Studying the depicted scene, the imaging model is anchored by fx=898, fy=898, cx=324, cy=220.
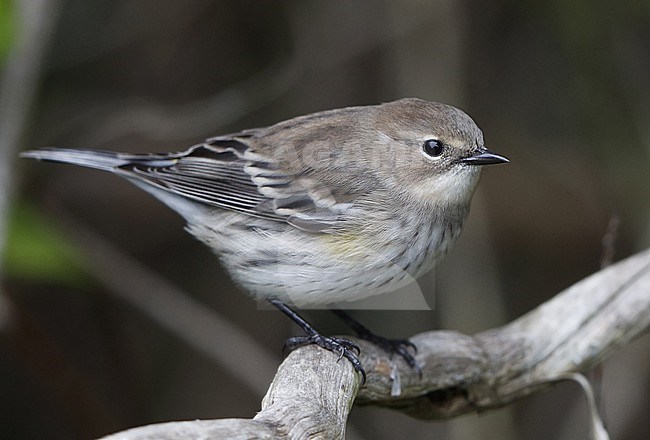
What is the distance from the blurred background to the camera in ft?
17.7

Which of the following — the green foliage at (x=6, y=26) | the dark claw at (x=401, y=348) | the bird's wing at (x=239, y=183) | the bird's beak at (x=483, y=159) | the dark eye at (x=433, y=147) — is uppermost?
the green foliage at (x=6, y=26)

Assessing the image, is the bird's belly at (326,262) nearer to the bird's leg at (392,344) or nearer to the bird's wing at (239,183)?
the bird's wing at (239,183)

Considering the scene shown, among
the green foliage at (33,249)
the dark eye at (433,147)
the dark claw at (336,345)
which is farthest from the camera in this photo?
the green foliage at (33,249)

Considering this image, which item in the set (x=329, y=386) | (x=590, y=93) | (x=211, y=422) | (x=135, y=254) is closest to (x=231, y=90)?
(x=135, y=254)

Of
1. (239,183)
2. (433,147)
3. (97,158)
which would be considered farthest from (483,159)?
(97,158)

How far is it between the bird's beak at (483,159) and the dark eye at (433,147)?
10cm

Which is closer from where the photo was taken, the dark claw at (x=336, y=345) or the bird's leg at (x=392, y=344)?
the dark claw at (x=336, y=345)

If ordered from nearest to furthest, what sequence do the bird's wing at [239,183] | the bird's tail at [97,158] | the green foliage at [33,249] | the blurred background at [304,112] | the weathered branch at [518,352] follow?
the weathered branch at [518,352] < the bird's wing at [239,183] < the bird's tail at [97,158] < the green foliage at [33,249] < the blurred background at [304,112]

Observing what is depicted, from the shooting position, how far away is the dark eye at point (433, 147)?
3.47m

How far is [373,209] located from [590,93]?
8.72 ft

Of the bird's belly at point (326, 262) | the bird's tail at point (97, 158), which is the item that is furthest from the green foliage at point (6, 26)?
the bird's belly at point (326, 262)

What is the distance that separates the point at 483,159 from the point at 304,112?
2798 mm

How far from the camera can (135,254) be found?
20.2 ft

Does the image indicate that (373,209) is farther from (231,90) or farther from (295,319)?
(231,90)
